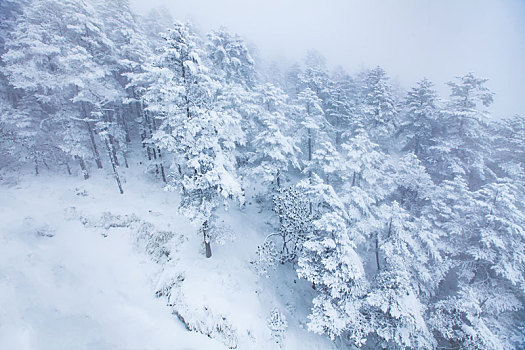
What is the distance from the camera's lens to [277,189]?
19.2 meters

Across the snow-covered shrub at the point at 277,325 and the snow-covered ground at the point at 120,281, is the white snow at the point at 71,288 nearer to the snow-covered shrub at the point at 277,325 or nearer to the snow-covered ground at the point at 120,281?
the snow-covered ground at the point at 120,281

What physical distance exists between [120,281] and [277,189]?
41.8 feet

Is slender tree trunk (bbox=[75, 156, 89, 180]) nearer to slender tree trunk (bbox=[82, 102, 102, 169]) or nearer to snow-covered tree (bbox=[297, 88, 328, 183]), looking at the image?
slender tree trunk (bbox=[82, 102, 102, 169])

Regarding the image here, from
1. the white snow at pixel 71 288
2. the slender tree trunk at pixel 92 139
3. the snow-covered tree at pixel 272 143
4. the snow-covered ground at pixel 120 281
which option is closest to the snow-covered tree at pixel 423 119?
the snow-covered tree at pixel 272 143

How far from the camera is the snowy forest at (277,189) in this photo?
1426 cm

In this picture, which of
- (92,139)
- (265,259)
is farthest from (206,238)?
(92,139)

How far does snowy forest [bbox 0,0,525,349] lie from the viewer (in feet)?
46.8

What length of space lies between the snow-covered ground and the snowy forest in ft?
0.64

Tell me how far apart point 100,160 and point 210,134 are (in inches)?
659

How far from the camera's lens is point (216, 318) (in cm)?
1414

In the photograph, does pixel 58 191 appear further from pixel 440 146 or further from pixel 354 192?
pixel 440 146

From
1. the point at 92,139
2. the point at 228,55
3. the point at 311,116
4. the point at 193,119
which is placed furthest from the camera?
the point at 311,116

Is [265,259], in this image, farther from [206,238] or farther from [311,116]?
[311,116]

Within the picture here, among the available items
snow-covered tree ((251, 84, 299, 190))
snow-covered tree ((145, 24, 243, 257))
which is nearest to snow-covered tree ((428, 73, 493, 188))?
snow-covered tree ((251, 84, 299, 190))
